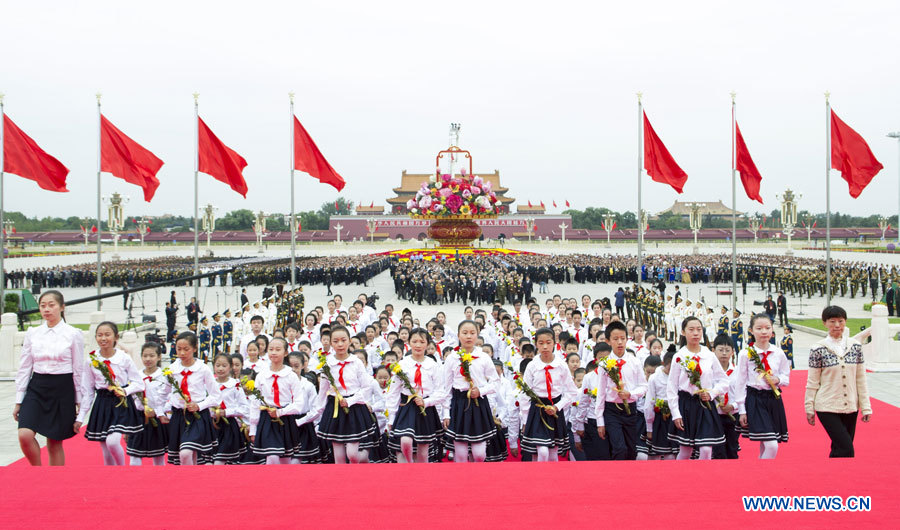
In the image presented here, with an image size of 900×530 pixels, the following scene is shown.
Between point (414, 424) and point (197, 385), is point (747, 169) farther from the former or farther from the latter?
point (197, 385)

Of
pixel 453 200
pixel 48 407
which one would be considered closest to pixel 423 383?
pixel 48 407

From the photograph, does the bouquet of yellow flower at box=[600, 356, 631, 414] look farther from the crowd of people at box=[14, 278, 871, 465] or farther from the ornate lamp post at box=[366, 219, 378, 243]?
the ornate lamp post at box=[366, 219, 378, 243]

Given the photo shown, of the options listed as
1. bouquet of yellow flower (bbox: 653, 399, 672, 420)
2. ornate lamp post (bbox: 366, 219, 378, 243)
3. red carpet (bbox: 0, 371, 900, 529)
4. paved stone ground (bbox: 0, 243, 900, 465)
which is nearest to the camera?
red carpet (bbox: 0, 371, 900, 529)

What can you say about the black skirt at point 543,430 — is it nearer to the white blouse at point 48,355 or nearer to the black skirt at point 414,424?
the black skirt at point 414,424

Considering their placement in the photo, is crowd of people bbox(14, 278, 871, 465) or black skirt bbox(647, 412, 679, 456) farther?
black skirt bbox(647, 412, 679, 456)

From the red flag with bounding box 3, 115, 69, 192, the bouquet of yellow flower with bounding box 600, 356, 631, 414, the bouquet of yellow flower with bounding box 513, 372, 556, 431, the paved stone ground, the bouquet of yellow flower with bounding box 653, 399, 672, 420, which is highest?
the red flag with bounding box 3, 115, 69, 192

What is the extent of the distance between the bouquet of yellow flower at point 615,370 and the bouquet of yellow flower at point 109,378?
136 inches

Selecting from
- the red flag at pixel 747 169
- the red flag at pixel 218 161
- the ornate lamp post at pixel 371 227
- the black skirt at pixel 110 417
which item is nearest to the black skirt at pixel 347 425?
the black skirt at pixel 110 417

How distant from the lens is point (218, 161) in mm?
12688

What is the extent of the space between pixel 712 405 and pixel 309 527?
117 inches

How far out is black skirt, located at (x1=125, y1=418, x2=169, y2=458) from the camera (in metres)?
4.72

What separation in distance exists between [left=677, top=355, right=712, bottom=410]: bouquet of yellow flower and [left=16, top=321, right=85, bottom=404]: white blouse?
4.27 m

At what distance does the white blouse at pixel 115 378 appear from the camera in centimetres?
464

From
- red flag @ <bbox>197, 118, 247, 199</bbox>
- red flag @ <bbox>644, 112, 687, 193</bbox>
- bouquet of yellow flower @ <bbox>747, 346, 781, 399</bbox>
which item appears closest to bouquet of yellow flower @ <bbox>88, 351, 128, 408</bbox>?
bouquet of yellow flower @ <bbox>747, 346, 781, 399</bbox>
